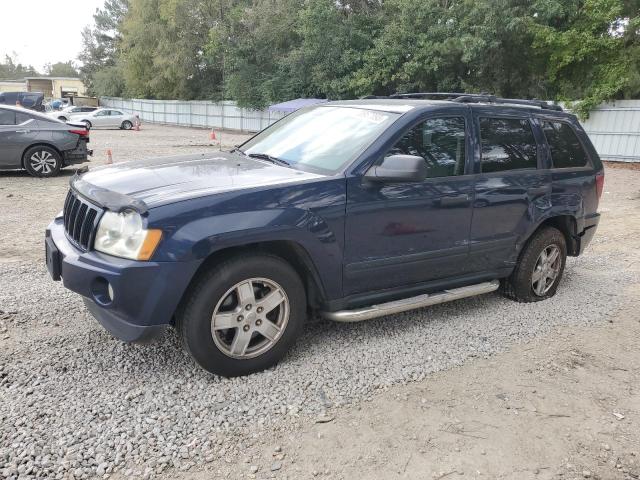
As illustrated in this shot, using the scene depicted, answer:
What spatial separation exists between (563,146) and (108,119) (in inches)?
1256

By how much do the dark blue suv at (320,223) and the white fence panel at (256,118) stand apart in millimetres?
16527

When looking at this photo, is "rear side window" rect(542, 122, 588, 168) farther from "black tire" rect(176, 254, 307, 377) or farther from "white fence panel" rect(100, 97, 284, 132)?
"white fence panel" rect(100, 97, 284, 132)

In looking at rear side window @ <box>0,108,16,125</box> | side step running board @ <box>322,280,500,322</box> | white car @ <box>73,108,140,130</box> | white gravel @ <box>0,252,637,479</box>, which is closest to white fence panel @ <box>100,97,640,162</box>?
white car @ <box>73,108,140,130</box>

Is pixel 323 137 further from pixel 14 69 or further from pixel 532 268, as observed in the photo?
pixel 14 69

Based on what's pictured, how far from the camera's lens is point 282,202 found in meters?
3.26

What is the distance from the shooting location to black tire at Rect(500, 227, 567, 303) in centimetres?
477

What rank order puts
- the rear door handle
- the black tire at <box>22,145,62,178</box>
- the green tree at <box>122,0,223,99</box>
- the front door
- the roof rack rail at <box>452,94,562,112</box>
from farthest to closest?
1. the green tree at <box>122,0,223,99</box>
2. the black tire at <box>22,145,62,178</box>
3. the roof rack rail at <box>452,94,562,112</box>
4. the rear door handle
5. the front door

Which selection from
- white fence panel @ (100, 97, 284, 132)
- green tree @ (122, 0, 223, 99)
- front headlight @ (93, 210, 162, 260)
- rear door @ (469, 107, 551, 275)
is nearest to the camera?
front headlight @ (93, 210, 162, 260)

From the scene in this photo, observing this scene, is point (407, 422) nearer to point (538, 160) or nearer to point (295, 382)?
point (295, 382)

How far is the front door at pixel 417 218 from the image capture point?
359cm

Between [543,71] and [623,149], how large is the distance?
17.6 ft

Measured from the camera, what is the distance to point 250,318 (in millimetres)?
3301

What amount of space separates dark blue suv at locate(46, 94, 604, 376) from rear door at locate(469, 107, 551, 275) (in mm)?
14

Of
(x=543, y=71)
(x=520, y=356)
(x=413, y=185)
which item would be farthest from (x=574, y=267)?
(x=543, y=71)
